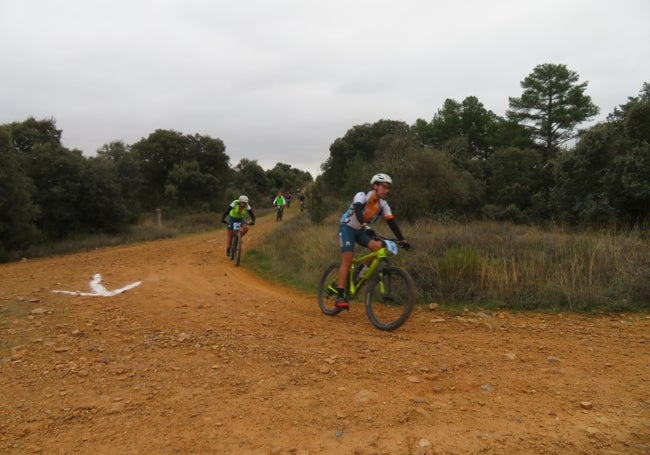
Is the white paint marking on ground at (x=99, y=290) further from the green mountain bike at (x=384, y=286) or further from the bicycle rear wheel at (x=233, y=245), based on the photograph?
the green mountain bike at (x=384, y=286)

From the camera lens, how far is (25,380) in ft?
12.5

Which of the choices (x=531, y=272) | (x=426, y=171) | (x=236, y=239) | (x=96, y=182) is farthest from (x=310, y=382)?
(x=96, y=182)

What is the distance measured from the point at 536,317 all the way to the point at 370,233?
2.73m

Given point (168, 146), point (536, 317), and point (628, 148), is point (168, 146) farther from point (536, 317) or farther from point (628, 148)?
point (536, 317)

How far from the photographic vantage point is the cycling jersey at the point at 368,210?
5.77m

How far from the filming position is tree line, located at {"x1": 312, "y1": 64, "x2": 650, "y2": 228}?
17484 millimetres

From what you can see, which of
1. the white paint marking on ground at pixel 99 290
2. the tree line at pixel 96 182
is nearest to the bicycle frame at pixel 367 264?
the white paint marking on ground at pixel 99 290

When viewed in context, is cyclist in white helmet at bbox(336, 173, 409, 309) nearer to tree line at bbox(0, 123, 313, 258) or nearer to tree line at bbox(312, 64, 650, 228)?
tree line at bbox(312, 64, 650, 228)

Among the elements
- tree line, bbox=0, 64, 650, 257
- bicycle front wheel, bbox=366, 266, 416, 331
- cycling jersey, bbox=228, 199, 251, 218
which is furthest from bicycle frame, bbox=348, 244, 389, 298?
tree line, bbox=0, 64, 650, 257

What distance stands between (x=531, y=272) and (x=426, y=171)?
12.6 meters

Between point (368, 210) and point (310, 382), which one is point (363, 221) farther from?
point (310, 382)

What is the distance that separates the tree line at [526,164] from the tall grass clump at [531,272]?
14.5 ft

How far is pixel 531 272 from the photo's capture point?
6762 millimetres

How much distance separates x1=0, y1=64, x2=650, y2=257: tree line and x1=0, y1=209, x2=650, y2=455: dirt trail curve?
26.9ft
